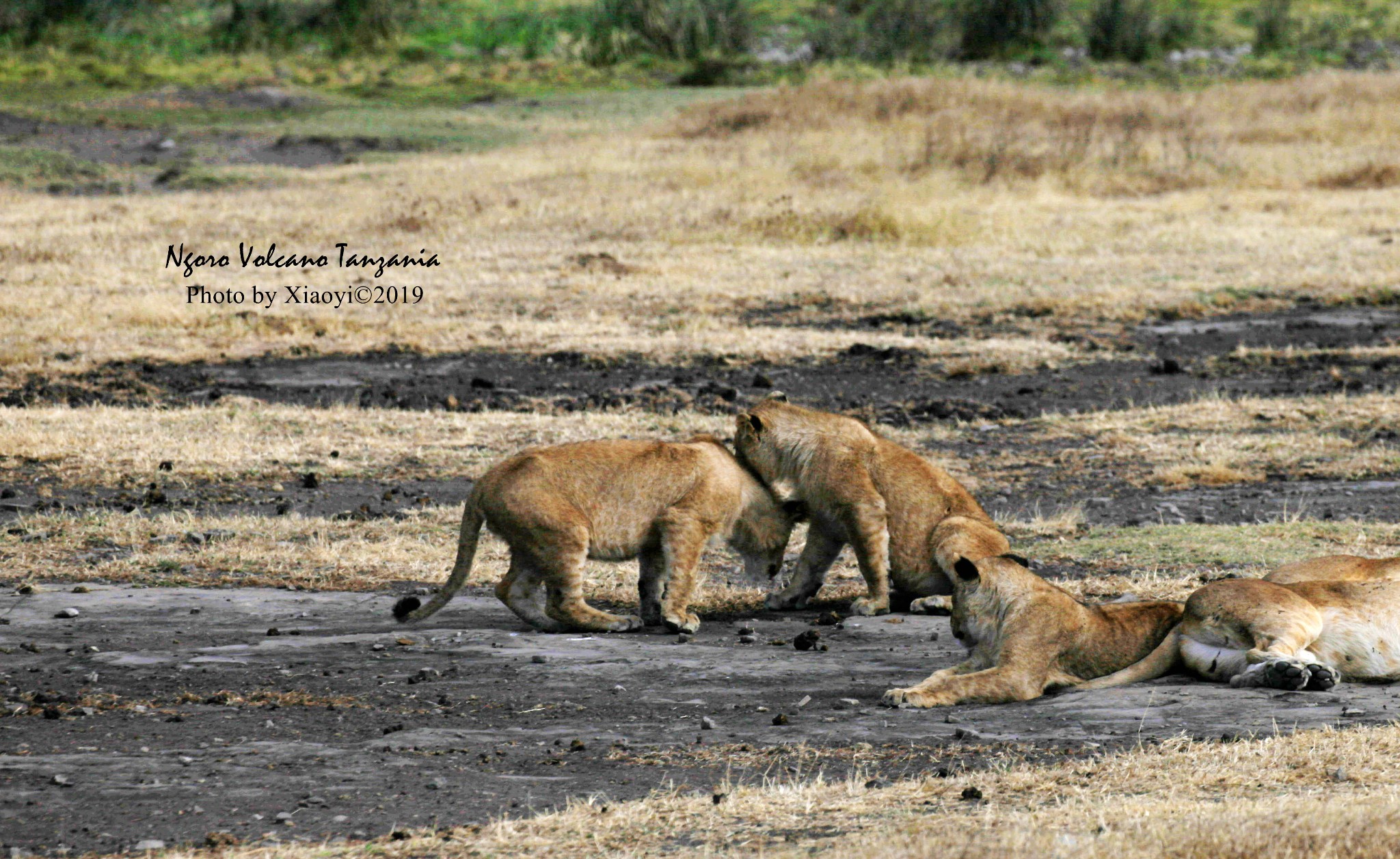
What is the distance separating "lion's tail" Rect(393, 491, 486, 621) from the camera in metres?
7.66

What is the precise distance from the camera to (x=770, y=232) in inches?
896

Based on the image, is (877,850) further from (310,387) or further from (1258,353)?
(1258,353)

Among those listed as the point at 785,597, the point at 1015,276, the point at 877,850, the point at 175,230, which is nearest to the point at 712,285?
the point at 1015,276

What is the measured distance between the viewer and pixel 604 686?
6.72m

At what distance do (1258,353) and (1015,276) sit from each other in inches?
177

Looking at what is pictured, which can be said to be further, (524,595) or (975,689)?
(524,595)

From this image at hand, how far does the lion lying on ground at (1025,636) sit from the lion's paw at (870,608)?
120 centimetres

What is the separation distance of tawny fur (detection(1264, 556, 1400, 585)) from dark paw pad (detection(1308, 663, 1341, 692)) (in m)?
0.51

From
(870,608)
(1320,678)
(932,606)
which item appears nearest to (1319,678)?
(1320,678)

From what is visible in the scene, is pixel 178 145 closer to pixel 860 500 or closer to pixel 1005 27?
pixel 860 500

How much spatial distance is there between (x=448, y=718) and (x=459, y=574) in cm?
151

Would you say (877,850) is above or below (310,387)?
above

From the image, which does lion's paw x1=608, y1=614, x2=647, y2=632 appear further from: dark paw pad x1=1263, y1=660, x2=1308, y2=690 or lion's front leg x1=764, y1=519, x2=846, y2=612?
dark paw pad x1=1263, y1=660, x2=1308, y2=690

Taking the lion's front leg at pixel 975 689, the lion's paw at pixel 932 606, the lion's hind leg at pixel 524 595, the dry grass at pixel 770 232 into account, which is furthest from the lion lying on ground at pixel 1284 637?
the dry grass at pixel 770 232
